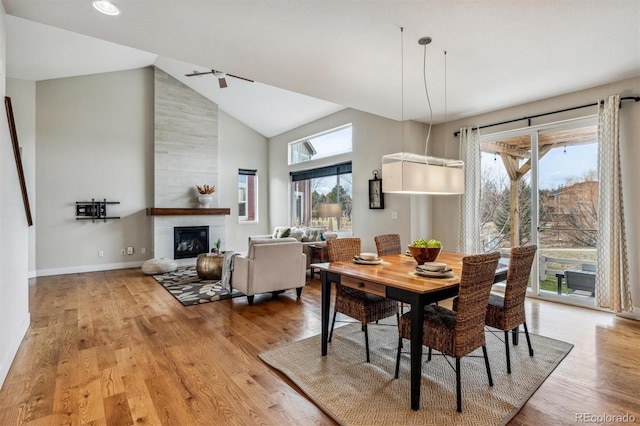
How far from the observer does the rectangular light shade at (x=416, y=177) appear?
8.42 ft

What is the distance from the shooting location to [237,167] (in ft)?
27.4

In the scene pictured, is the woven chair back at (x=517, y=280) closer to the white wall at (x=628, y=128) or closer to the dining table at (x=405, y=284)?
the dining table at (x=405, y=284)

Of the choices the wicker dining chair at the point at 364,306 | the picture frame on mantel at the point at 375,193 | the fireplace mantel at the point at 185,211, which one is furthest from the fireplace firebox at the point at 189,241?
the wicker dining chair at the point at 364,306

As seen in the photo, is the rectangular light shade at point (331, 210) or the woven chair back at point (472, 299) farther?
the rectangular light shade at point (331, 210)

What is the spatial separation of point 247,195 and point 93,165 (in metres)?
3.45

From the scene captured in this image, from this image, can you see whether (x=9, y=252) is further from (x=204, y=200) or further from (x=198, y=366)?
(x=204, y=200)

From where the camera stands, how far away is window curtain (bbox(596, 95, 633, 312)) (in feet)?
11.6

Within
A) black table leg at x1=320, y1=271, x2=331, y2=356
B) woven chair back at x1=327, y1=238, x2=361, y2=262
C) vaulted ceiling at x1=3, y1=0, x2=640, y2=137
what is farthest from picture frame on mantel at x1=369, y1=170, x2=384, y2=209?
black table leg at x1=320, y1=271, x2=331, y2=356

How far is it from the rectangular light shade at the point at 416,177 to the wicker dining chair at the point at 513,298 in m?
0.77

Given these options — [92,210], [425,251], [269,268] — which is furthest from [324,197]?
[425,251]

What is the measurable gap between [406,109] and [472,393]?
3.72 m

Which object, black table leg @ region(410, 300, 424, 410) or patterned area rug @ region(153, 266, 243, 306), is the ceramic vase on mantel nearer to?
patterned area rug @ region(153, 266, 243, 306)

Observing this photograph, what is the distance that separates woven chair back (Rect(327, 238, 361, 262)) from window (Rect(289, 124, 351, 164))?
355 centimetres

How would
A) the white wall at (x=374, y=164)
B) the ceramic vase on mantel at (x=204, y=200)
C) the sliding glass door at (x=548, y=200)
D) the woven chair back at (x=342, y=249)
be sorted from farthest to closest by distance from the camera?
the ceramic vase on mantel at (x=204, y=200) < the white wall at (x=374, y=164) < the sliding glass door at (x=548, y=200) < the woven chair back at (x=342, y=249)
